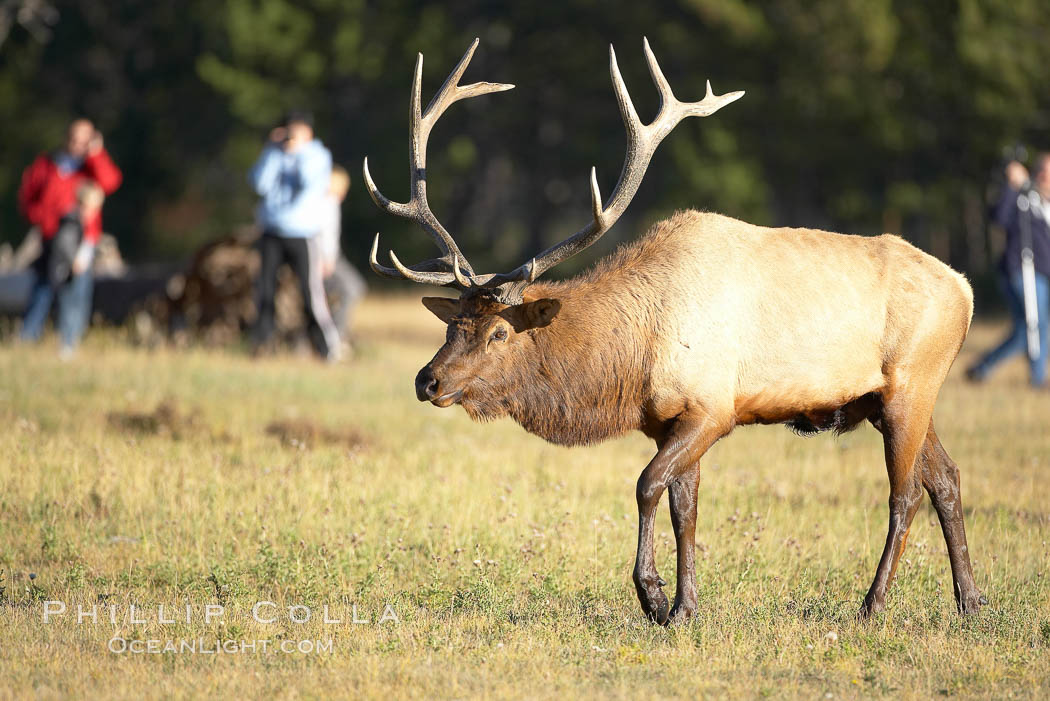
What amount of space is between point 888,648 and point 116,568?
4124mm

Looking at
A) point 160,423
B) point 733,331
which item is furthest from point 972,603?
point 160,423

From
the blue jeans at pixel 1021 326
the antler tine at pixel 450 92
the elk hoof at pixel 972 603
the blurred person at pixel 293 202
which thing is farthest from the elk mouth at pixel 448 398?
the blue jeans at pixel 1021 326

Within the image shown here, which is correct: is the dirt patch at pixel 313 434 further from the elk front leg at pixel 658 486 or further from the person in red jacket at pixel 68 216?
the person in red jacket at pixel 68 216

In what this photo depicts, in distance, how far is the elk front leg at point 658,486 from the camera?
6.44 m

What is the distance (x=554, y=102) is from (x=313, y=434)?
26.5 metres

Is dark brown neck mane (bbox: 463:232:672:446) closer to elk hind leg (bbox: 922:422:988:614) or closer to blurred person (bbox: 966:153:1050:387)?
elk hind leg (bbox: 922:422:988:614)

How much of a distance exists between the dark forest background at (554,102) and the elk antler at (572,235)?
21.3m

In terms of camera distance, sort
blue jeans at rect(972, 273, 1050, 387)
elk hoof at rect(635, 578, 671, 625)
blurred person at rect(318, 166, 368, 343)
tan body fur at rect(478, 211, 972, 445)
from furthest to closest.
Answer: blurred person at rect(318, 166, 368, 343), blue jeans at rect(972, 273, 1050, 387), tan body fur at rect(478, 211, 972, 445), elk hoof at rect(635, 578, 671, 625)

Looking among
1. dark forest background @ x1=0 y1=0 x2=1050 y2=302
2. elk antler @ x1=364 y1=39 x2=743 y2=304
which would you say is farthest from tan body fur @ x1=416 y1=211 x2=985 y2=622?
dark forest background @ x1=0 y1=0 x2=1050 y2=302

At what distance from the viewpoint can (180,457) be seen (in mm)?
9703

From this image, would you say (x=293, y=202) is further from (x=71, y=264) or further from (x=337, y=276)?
(x=71, y=264)

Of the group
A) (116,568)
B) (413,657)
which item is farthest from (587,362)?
(116,568)

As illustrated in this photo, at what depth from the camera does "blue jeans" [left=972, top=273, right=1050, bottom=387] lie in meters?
14.5

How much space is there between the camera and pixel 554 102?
3609 cm
